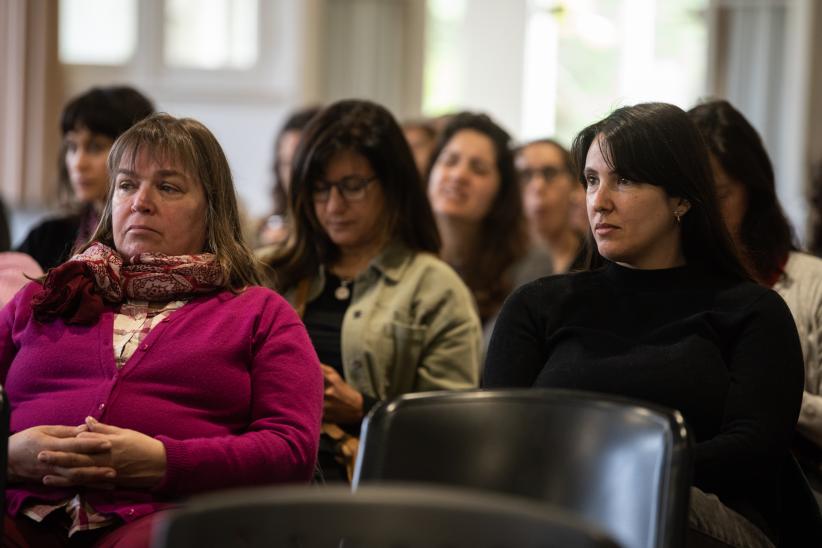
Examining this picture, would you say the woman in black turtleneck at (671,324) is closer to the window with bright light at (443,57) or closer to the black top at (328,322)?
the black top at (328,322)

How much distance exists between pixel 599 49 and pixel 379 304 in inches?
196

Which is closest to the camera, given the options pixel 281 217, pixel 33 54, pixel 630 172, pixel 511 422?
pixel 511 422

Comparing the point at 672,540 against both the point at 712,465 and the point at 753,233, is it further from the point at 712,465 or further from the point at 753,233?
the point at 753,233

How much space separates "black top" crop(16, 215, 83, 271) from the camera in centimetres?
301

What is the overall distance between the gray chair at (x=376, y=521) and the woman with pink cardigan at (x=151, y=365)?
0.74m

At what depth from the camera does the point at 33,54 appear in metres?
5.61

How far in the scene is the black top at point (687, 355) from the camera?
6.20ft

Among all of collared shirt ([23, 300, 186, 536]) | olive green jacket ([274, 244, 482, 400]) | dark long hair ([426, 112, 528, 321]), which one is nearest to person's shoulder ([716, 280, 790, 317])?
olive green jacket ([274, 244, 482, 400])

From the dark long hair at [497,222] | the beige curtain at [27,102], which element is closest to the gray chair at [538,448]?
the dark long hair at [497,222]

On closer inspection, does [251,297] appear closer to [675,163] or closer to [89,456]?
[89,456]

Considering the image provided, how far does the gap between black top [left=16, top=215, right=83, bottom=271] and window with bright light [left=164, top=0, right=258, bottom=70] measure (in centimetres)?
288

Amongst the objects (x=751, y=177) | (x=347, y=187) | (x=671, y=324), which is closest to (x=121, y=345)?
(x=347, y=187)

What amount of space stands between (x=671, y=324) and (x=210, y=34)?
4.36 m

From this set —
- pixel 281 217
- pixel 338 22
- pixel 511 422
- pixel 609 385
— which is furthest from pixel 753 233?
pixel 338 22
